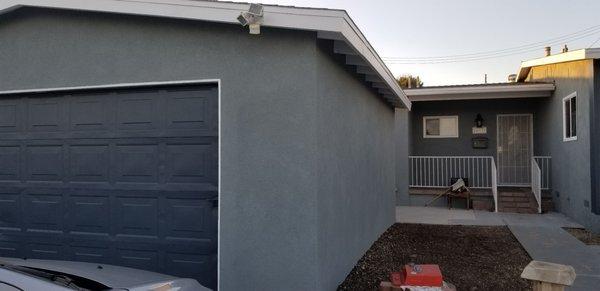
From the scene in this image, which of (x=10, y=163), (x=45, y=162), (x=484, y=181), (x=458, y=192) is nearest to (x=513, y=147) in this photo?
(x=484, y=181)

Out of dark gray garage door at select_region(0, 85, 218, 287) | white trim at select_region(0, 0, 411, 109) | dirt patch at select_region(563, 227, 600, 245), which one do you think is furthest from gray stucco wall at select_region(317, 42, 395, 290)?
dirt patch at select_region(563, 227, 600, 245)

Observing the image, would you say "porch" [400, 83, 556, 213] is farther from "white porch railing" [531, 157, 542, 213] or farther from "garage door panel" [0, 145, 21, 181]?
"garage door panel" [0, 145, 21, 181]

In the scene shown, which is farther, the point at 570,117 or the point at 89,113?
the point at 570,117

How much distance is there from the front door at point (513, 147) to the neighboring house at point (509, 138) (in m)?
0.03

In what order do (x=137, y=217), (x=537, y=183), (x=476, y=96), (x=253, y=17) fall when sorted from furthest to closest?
(x=476, y=96) < (x=537, y=183) < (x=137, y=217) < (x=253, y=17)

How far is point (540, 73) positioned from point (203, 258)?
12.5 metres

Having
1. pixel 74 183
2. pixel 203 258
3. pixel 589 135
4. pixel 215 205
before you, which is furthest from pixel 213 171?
pixel 589 135

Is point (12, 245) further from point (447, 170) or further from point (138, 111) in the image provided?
point (447, 170)

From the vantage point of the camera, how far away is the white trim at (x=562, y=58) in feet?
31.7

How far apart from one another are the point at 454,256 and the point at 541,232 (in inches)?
119

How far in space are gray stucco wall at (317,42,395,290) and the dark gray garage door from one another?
118 centimetres

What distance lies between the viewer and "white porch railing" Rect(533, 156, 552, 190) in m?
13.7

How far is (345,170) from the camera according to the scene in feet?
22.1

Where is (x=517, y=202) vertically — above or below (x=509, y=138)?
below
